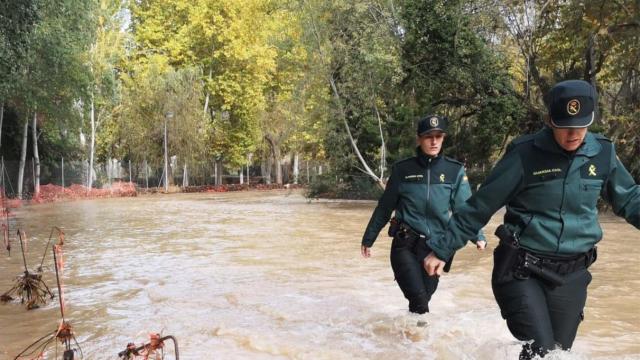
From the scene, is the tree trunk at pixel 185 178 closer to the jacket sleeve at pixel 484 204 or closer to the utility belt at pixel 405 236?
the utility belt at pixel 405 236

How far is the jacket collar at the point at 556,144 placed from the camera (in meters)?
3.57

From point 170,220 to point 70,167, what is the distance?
69.4 ft

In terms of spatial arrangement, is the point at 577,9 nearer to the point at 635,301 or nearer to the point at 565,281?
the point at 635,301

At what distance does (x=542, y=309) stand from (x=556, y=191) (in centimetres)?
65

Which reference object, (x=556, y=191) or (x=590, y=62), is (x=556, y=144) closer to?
(x=556, y=191)

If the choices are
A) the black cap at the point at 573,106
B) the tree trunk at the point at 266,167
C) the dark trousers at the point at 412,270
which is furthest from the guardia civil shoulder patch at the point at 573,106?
the tree trunk at the point at 266,167

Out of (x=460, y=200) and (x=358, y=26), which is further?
(x=358, y=26)

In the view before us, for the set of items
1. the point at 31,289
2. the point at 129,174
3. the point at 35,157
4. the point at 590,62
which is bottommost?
the point at 31,289

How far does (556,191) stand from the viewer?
3.58m

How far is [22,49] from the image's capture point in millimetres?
16375

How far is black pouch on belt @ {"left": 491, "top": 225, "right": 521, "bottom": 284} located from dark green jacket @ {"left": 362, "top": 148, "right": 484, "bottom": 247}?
204 centimetres

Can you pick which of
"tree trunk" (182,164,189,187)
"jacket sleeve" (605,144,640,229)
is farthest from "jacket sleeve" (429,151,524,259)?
"tree trunk" (182,164,189,187)

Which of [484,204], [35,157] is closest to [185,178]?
[35,157]

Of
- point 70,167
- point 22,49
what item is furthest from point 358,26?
point 70,167
